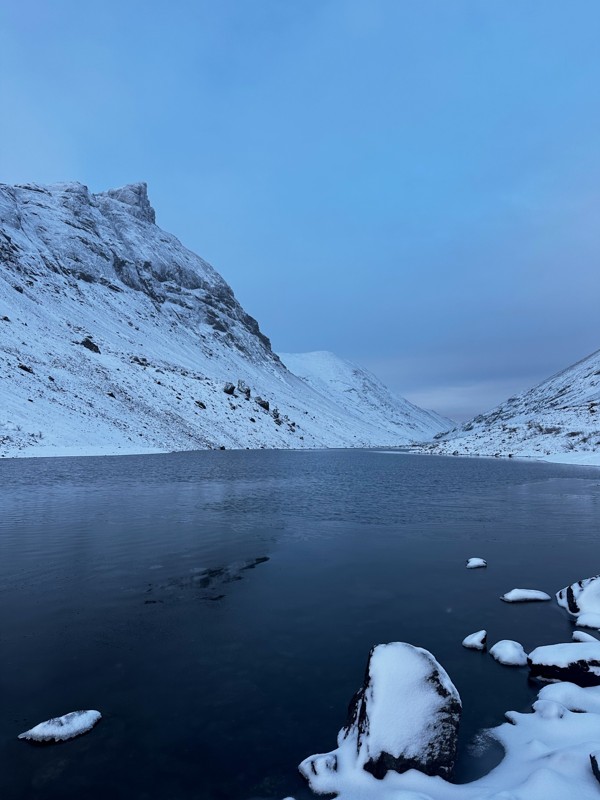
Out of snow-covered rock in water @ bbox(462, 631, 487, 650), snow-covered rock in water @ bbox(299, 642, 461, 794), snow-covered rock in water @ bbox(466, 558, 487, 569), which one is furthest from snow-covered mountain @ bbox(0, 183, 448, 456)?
snow-covered rock in water @ bbox(299, 642, 461, 794)

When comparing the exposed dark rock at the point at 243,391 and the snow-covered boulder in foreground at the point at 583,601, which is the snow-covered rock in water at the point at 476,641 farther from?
the exposed dark rock at the point at 243,391

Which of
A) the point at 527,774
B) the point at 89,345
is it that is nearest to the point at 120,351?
the point at 89,345

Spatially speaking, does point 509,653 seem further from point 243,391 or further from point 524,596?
point 243,391

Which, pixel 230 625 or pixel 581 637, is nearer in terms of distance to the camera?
pixel 581 637

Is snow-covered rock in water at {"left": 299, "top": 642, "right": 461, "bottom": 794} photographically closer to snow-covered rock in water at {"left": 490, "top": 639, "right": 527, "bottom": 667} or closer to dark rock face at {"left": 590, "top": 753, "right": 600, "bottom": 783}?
dark rock face at {"left": 590, "top": 753, "right": 600, "bottom": 783}

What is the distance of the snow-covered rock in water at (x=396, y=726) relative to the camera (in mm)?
5156

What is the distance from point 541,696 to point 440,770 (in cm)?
255

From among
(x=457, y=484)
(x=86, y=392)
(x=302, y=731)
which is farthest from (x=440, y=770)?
(x=86, y=392)

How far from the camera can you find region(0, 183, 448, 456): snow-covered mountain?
63906mm

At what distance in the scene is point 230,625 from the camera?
9.27 m

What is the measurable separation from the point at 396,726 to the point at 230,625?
470 centimetres

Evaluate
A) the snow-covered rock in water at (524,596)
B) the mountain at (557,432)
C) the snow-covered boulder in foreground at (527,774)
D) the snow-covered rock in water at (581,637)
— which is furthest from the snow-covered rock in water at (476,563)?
the mountain at (557,432)

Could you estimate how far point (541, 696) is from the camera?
6.74 meters

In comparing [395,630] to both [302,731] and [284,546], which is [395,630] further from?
[284,546]
